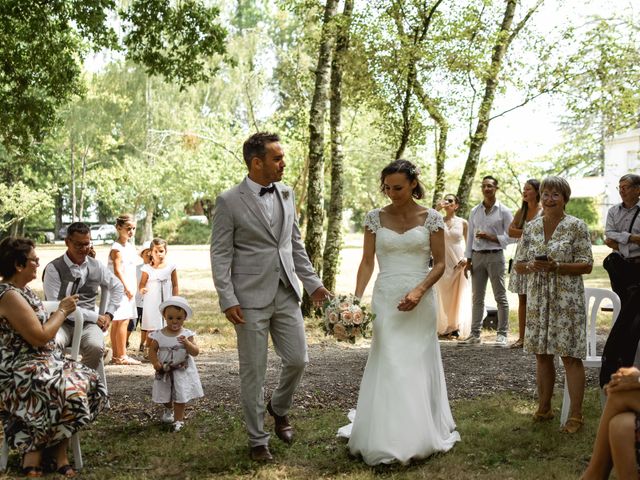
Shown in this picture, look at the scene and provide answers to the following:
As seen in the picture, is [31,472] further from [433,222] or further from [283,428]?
[433,222]

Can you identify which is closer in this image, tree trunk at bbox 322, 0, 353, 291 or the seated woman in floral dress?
the seated woman in floral dress

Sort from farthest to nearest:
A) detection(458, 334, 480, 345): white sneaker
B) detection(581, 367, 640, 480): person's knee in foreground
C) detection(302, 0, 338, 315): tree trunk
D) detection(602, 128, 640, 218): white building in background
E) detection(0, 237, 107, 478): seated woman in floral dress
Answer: detection(602, 128, 640, 218): white building in background, detection(302, 0, 338, 315): tree trunk, detection(458, 334, 480, 345): white sneaker, detection(0, 237, 107, 478): seated woman in floral dress, detection(581, 367, 640, 480): person's knee in foreground

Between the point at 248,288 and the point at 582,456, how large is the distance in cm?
273

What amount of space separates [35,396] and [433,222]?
318 centimetres

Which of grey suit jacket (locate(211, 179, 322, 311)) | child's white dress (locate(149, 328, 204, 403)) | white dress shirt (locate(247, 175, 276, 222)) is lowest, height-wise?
child's white dress (locate(149, 328, 204, 403))

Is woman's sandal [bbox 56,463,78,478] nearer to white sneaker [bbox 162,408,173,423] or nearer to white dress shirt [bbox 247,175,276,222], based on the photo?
white sneaker [bbox 162,408,173,423]

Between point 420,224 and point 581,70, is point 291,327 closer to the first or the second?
point 420,224

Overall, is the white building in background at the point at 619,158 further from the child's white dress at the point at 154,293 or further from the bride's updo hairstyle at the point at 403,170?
the bride's updo hairstyle at the point at 403,170

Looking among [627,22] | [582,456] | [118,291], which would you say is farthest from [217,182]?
[582,456]

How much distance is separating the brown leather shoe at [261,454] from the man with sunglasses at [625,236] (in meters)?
5.12

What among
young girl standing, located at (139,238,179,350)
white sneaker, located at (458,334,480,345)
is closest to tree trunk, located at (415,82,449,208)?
white sneaker, located at (458,334,480,345)

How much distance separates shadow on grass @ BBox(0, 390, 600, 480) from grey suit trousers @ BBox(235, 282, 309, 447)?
14.2 inches

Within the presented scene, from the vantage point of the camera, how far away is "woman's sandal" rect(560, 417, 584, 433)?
5680mm

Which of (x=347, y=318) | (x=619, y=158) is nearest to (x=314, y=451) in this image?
(x=347, y=318)
